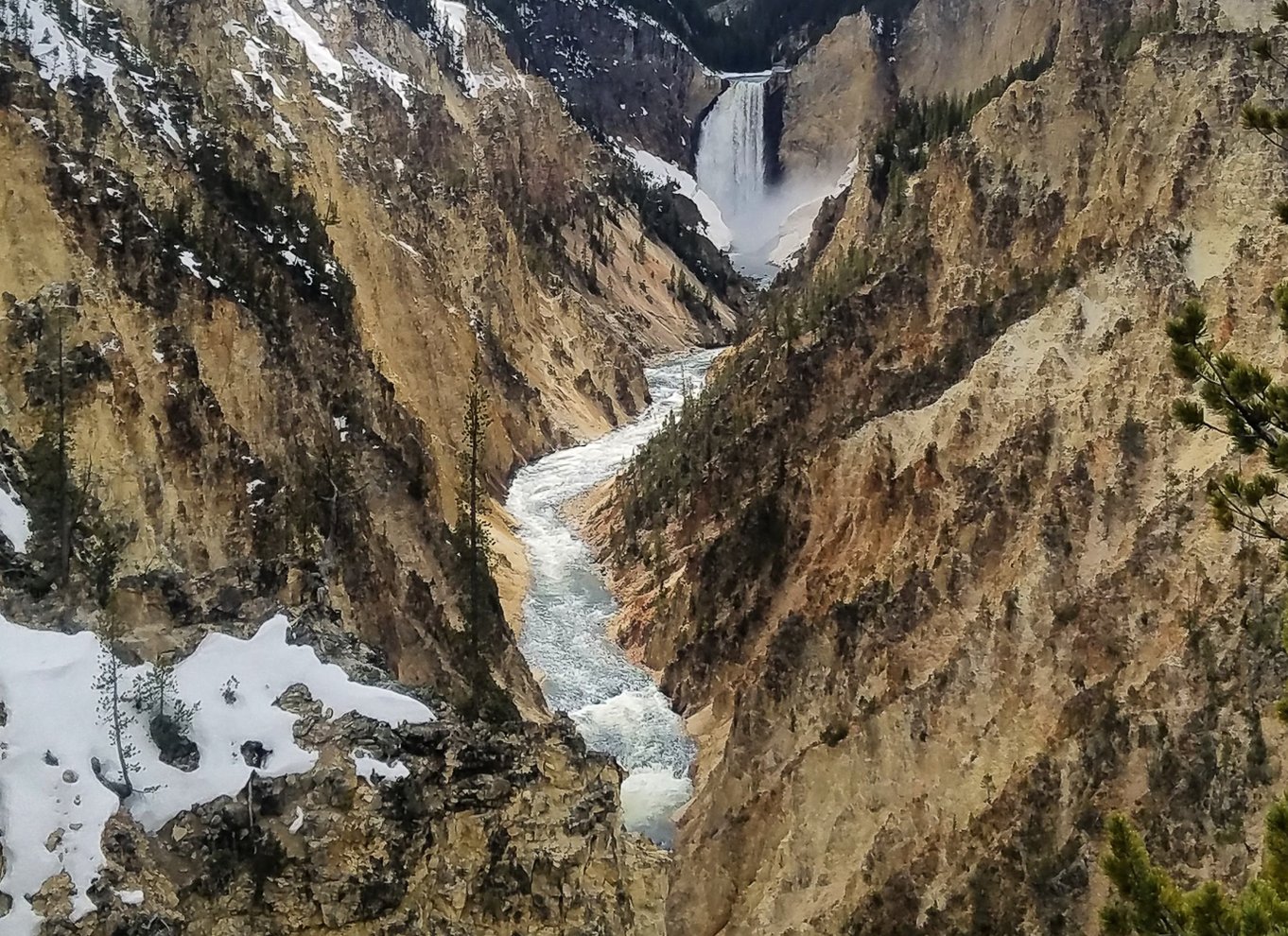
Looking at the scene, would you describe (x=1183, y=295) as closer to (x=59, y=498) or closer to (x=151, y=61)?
(x=59, y=498)

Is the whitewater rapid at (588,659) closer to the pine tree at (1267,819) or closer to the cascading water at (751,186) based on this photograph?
the pine tree at (1267,819)

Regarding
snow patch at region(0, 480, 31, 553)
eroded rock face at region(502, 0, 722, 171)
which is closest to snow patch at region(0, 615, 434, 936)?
snow patch at region(0, 480, 31, 553)

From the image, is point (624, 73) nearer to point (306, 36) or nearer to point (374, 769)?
point (306, 36)

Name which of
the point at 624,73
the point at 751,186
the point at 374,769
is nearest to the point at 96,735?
the point at 374,769

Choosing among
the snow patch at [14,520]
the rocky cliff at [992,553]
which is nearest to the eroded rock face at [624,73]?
the rocky cliff at [992,553]

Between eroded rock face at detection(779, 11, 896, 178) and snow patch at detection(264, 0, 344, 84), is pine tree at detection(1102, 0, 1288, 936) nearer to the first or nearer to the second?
snow patch at detection(264, 0, 344, 84)

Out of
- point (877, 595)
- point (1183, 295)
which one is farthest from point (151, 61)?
point (1183, 295)

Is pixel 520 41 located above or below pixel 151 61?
above
